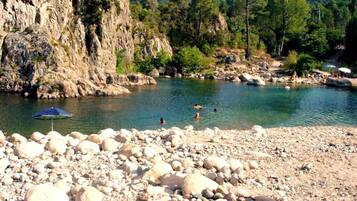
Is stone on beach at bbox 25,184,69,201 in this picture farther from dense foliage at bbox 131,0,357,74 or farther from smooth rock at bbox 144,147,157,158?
dense foliage at bbox 131,0,357,74

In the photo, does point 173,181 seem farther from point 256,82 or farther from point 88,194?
point 256,82

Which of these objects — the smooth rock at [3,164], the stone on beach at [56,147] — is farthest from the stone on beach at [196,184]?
the stone on beach at [56,147]

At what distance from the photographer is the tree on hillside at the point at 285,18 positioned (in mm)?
132125

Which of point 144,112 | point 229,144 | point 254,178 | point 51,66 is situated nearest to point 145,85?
point 51,66

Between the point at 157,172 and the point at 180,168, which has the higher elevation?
the point at 157,172

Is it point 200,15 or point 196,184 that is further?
point 200,15

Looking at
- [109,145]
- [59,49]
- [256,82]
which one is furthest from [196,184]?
[256,82]

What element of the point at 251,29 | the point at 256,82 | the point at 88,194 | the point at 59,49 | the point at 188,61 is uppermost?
the point at 251,29

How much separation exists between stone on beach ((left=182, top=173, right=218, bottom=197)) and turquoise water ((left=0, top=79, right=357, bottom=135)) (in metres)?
25.1

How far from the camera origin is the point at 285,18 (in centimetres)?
13362

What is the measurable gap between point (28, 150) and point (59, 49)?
158 ft

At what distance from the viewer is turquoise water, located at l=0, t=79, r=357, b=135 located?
160 feet

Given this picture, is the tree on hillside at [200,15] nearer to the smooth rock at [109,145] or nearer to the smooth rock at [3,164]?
the smooth rock at [109,145]

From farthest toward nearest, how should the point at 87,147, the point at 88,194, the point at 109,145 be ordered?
the point at 109,145 → the point at 87,147 → the point at 88,194
